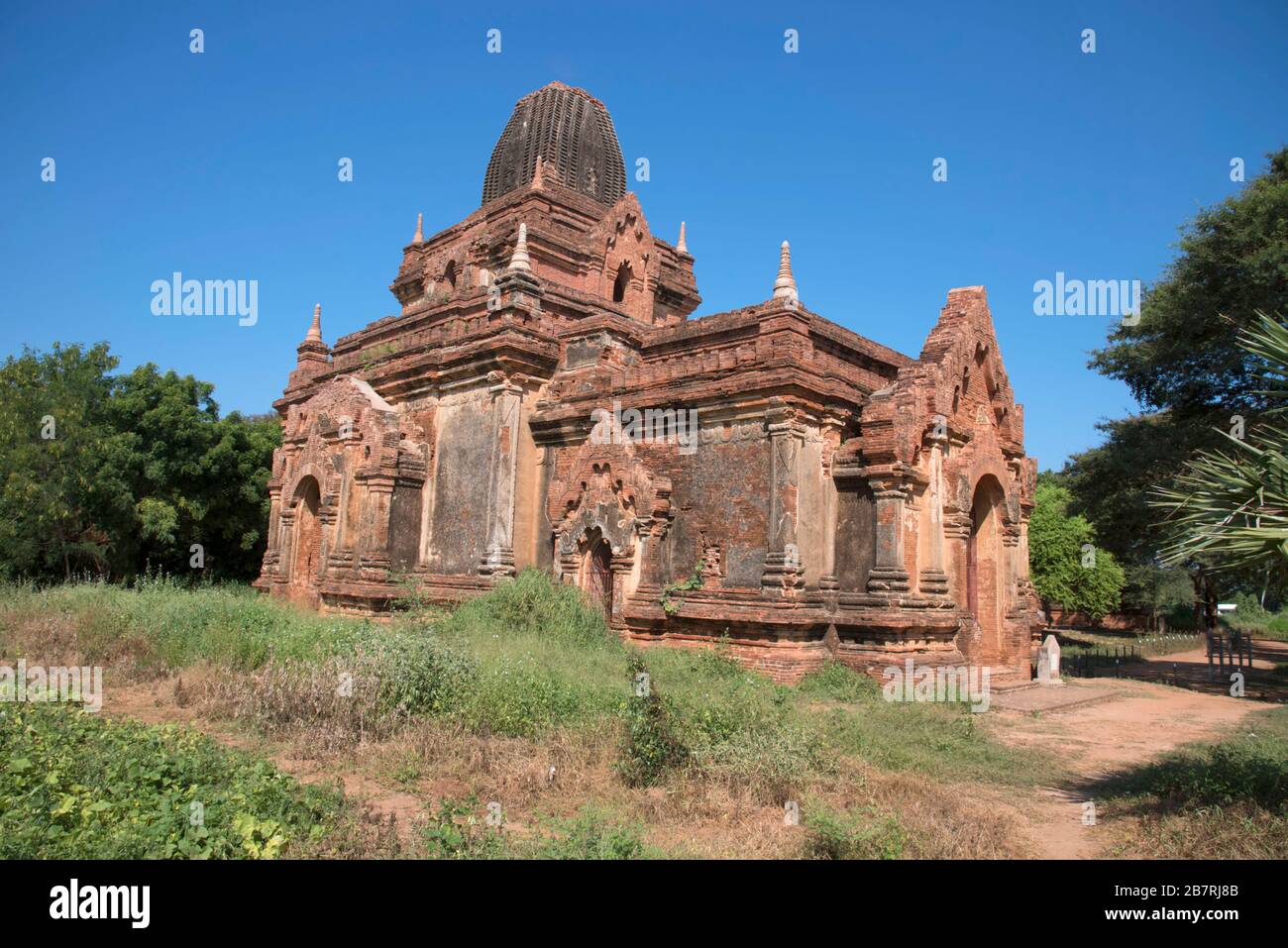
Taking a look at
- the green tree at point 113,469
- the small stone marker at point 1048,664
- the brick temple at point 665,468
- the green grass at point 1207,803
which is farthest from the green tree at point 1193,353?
the green tree at point 113,469

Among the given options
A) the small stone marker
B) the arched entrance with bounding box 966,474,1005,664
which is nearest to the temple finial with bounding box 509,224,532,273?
the arched entrance with bounding box 966,474,1005,664

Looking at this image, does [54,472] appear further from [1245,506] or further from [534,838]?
[1245,506]

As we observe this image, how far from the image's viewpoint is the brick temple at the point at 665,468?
1383 cm

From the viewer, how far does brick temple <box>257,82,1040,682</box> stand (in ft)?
45.4

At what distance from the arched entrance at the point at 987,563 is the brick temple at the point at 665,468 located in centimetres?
4

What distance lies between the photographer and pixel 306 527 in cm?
2030

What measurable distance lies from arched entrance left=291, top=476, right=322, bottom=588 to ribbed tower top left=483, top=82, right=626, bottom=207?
31.5ft

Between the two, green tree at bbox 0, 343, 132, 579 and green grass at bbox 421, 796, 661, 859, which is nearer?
green grass at bbox 421, 796, 661, 859

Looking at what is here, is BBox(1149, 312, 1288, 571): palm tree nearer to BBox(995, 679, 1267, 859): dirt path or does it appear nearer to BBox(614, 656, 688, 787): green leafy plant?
BBox(995, 679, 1267, 859): dirt path

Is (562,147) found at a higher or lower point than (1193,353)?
higher

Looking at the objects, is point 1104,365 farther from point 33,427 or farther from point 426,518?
point 33,427

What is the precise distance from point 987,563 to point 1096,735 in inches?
195

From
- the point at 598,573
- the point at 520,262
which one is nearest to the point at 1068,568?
the point at 598,573

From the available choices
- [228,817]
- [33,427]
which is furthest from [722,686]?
[33,427]
